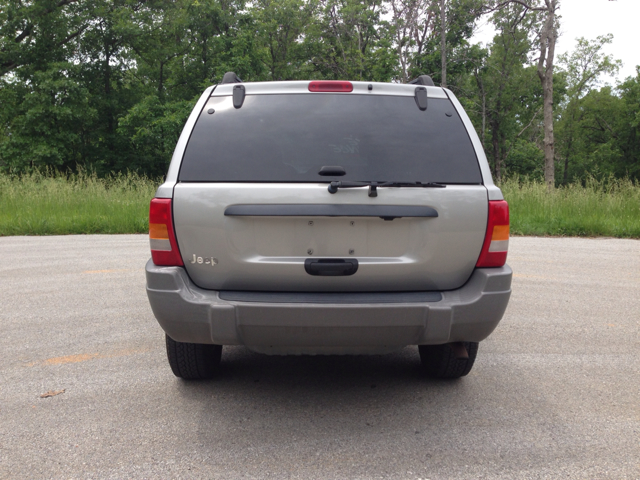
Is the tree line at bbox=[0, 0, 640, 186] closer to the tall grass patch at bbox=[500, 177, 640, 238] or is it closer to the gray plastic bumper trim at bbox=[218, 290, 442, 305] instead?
the tall grass patch at bbox=[500, 177, 640, 238]

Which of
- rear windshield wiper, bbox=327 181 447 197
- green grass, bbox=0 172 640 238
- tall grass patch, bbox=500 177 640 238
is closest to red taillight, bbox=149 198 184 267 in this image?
rear windshield wiper, bbox=327 181 447 197

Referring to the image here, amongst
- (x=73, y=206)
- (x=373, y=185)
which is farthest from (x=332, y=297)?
(x=73, y=206)

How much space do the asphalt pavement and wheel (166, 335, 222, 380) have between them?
0.31ft

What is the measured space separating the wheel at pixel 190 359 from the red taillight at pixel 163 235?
642 millimetres

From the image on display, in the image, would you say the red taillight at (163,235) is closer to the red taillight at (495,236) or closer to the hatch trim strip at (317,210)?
the hatch trim strip at (317,210)

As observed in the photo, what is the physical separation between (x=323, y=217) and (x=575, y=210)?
1159 cm

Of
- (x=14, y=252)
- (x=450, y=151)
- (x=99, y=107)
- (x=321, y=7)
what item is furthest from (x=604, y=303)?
(x=321, y=7)

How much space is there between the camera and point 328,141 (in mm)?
2855

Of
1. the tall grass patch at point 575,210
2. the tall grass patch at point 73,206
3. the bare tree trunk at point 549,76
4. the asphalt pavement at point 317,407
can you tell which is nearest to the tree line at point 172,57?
the bare tree trunk at point 549,76

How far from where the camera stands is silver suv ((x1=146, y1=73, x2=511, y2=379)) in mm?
2613

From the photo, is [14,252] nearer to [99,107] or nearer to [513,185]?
[513,185]

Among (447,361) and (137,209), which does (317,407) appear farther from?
(137,209)

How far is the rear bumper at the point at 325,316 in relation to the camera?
102 inches

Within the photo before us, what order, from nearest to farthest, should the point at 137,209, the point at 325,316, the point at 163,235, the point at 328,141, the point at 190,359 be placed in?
1. the point at 325,316
2. the point at 163,235
3. the point at 328,141
4. the point at 190,359
5. the point at 137,209
